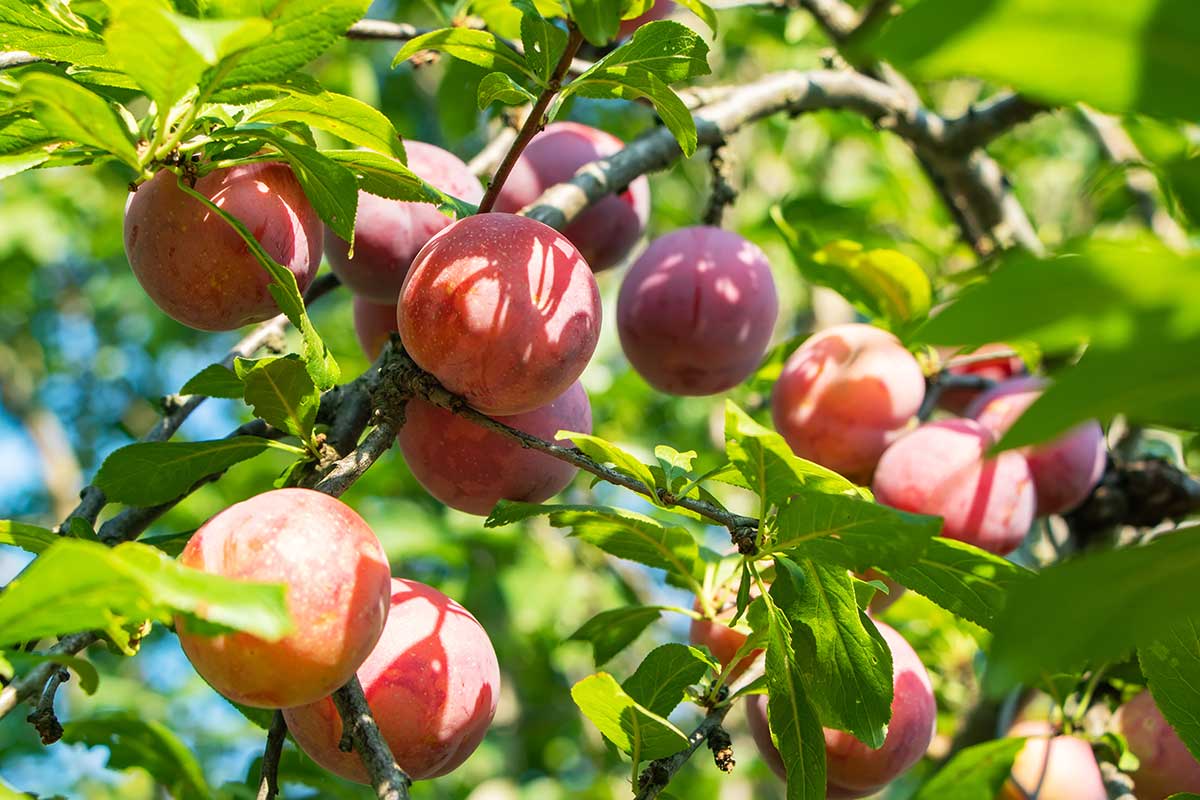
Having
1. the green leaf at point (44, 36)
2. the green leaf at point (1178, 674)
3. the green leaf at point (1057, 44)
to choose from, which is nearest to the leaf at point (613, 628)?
the green leaf at point (1178, 674)

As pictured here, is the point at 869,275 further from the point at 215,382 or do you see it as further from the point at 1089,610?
the point at 1089,610

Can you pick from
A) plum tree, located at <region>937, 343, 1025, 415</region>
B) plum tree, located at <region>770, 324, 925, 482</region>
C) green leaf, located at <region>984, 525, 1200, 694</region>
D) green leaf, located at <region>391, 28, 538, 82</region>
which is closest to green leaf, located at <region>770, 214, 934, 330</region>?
plum tree, located at <region>770, 324, 925, 482</region>

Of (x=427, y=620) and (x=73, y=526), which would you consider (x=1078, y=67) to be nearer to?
(x=427, y=620)

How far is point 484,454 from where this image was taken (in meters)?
0.99

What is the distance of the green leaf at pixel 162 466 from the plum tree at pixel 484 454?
0.49 feet

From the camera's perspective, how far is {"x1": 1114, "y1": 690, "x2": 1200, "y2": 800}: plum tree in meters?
1.16

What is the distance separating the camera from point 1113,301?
368 millimetres

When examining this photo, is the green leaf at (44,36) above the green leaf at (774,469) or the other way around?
above

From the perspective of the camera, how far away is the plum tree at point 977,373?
62.9 inches

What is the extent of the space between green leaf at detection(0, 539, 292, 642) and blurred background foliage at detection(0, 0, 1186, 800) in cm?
85

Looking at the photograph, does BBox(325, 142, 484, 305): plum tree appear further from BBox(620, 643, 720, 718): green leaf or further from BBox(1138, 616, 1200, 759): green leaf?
BBox(1138, 616, 1200, 759): green leaf

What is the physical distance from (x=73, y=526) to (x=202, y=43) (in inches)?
18.7

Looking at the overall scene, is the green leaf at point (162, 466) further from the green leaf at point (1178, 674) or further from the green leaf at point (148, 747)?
the green leaf at point (1178, 674)

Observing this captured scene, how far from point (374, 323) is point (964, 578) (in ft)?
2.39
